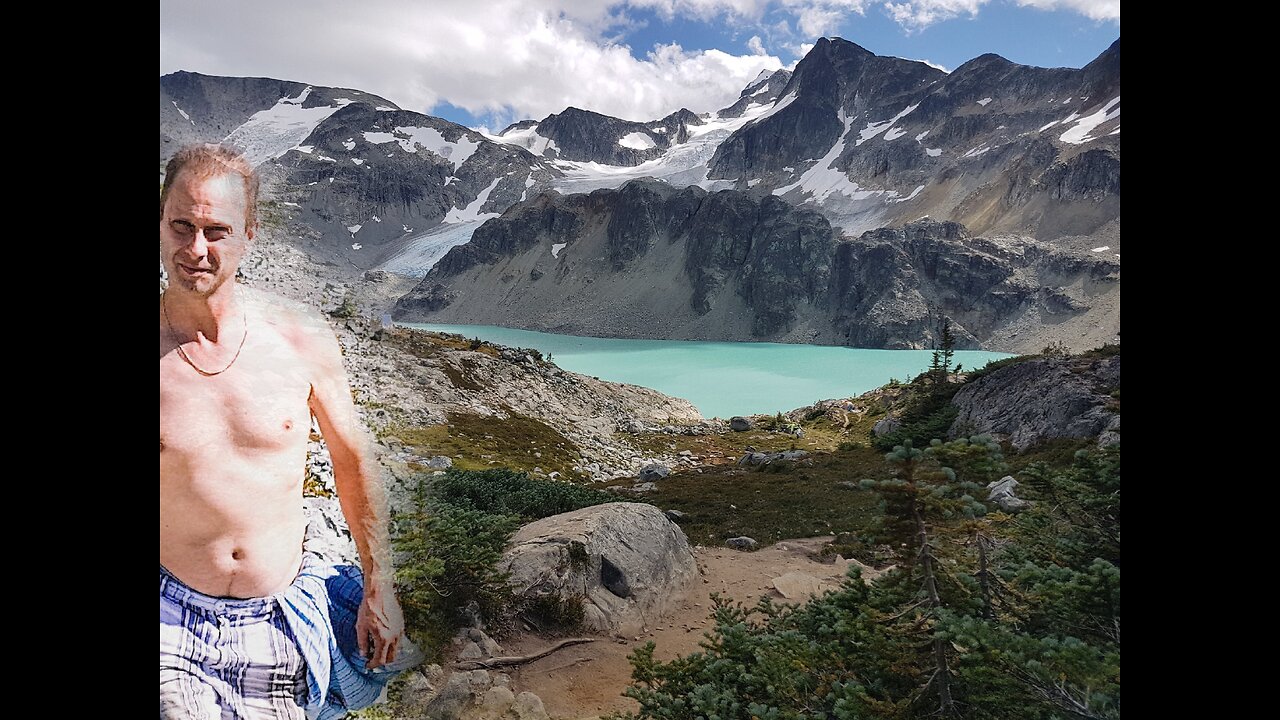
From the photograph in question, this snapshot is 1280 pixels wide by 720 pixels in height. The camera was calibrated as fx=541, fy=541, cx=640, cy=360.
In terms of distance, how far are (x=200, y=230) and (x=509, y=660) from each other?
3.56 meters

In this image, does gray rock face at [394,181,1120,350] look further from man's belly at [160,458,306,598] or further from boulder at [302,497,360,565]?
man's belly at [160,458,306,598]

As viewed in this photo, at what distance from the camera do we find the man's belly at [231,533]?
2166 mm

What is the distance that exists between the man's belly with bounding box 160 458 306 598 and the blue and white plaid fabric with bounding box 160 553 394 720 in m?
0.05

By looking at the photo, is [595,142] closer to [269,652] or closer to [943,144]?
[943,144]

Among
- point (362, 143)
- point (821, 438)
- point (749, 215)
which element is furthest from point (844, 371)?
point (362, 143)

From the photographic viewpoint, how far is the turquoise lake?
3519 cm

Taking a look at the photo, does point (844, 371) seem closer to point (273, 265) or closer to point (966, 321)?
point (966, 321)

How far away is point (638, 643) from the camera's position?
494cm

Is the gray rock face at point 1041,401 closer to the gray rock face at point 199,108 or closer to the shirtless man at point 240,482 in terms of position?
the shirtless man at point 240,482

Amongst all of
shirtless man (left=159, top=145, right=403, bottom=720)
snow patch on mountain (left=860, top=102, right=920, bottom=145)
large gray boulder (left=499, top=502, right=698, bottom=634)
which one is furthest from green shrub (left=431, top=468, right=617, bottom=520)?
snow patch on mountain (left=860, top=102, right=920, bottom=145)

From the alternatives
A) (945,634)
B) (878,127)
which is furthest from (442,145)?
(945,634)

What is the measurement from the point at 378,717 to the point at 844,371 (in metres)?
48.2

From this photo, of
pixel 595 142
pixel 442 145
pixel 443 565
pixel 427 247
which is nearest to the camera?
pixel 443 565

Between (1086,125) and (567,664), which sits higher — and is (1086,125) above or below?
above
